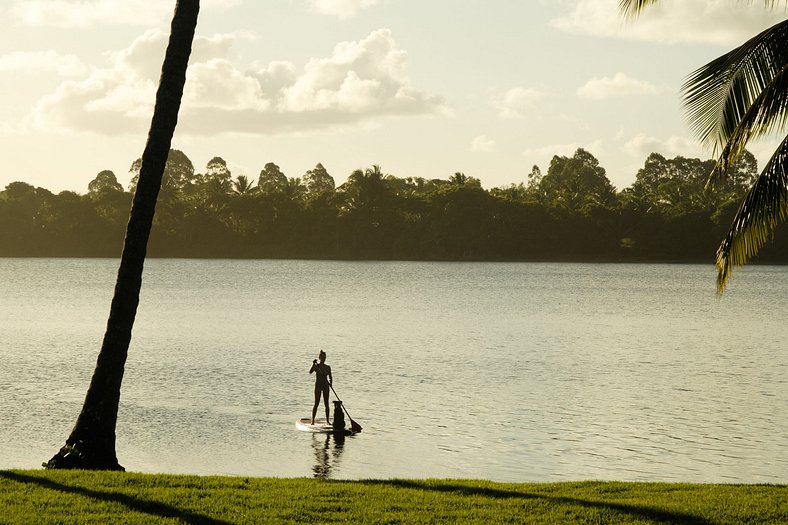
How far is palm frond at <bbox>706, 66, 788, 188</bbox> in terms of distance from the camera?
13.8 metres

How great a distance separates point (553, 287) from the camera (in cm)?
A: 10738

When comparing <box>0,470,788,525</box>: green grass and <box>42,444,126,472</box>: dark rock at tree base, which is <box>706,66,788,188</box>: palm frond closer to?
<box>0,470,788,525</box>: green grass

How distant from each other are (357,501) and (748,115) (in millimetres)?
6645

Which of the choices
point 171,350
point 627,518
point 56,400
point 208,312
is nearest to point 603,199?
point 208,312

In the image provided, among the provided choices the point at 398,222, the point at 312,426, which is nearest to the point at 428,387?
the point at 312,426

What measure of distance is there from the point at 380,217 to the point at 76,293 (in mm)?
83800

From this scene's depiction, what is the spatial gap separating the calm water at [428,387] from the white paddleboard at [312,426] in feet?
1.09

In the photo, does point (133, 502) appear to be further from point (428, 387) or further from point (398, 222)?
point (398, 222)

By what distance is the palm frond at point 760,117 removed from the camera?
1377 cm

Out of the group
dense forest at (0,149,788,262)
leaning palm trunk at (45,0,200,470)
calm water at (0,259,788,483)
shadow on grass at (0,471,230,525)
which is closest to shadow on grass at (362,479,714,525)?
shadow on grass at (0,471,230,525)

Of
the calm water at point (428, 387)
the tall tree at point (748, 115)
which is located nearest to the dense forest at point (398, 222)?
the calm water at point (428, 387)

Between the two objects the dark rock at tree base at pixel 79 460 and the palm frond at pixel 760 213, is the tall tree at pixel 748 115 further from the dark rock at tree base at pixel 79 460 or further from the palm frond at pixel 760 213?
the dark rock at tree base at pixel 79 460

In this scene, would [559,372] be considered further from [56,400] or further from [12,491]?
[12,491]

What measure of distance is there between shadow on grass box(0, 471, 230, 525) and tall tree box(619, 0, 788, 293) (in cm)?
710
